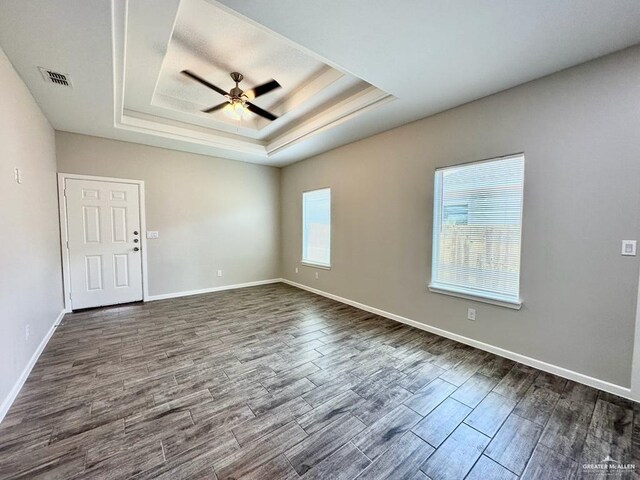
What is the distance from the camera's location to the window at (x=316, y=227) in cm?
495

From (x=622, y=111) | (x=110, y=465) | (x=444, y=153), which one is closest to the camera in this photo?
(x=110, y=465)

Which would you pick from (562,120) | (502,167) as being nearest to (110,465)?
(502,167)

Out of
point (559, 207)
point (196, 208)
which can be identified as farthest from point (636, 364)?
point (196, 208)

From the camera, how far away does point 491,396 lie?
2072 millimetres

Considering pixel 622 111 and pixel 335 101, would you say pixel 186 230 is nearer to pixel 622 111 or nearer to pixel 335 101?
pixel 335 101

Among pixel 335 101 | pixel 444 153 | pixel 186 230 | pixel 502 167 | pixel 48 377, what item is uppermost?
pixel 335 101

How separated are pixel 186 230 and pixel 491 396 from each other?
16.7 ft

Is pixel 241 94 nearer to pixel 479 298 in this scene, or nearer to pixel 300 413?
pixel 300 413

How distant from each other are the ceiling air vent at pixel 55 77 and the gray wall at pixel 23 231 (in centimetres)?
20

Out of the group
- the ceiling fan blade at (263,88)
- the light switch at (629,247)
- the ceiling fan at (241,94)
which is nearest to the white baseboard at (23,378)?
the ceiling fan at (241,94)

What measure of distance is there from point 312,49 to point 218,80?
1.61 meters

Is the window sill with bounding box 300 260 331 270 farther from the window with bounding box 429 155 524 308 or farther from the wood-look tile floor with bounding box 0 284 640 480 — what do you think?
the window with bounding box 429 155 524 308

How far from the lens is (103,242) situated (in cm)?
419

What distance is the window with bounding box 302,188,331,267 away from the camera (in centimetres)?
495
